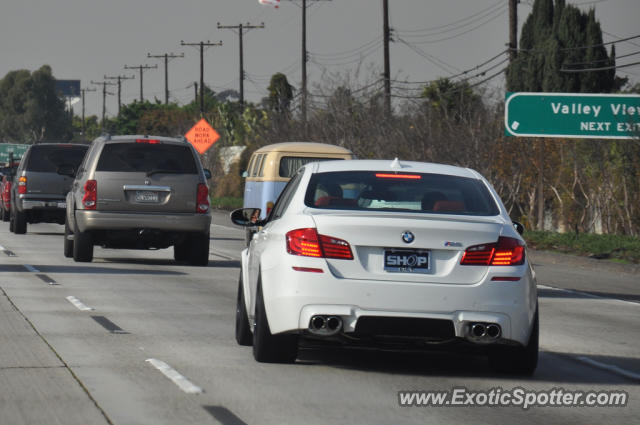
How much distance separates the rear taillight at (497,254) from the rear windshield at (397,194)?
19.5 inches

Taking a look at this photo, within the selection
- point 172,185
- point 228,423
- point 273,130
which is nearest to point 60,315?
point 228,423

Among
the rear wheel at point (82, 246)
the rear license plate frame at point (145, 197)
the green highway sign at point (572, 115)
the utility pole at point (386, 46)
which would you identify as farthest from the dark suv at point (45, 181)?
the utility pole at point (386, 46)

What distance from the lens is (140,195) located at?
1981 cm

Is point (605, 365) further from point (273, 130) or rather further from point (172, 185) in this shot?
point (273, 130)

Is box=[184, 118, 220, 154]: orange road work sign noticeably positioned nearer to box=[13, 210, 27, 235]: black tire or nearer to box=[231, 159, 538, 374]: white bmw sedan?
box=[13, 210, 27, 235]: black tire

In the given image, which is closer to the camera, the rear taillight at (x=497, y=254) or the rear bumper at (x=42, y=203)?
the rear taillight at (x=497, y=254)

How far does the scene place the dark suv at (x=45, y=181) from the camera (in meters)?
28.0

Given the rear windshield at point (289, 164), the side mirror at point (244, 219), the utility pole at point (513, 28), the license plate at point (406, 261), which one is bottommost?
the license plate at point (406, 261)

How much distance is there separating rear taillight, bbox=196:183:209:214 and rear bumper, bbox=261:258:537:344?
1106 centimetres

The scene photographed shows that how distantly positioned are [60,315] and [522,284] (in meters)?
5.53

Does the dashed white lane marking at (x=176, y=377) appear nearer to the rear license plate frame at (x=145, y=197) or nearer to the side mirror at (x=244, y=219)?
the side mirror at (x=244, y=219)

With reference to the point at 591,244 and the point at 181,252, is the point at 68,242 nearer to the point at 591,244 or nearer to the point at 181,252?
the point at 181,252

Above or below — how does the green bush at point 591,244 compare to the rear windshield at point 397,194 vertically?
below

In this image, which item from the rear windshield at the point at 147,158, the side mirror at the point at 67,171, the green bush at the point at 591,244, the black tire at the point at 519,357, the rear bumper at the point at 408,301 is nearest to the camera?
the rear bumper at the point at 408,301
